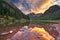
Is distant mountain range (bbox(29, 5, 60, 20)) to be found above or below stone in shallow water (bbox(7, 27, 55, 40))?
above

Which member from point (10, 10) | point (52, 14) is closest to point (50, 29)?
point (52, 14)

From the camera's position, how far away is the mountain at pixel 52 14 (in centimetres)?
231

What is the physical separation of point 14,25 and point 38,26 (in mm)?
301

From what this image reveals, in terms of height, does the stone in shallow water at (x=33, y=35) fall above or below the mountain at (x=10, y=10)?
below

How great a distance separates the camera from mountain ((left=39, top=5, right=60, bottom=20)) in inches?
90.9

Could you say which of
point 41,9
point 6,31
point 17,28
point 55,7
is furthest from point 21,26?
point 55,7

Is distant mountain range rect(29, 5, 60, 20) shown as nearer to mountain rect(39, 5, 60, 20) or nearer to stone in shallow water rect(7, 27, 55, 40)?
mountain rect(39, 5, 60, 20)

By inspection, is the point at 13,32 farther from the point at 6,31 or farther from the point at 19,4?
the point at 19,4

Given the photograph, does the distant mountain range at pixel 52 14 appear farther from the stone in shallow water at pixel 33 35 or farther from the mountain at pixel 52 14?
the stone in shallow water at pixel 33 35

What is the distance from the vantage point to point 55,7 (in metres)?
2.34

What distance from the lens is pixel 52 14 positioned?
2322mm

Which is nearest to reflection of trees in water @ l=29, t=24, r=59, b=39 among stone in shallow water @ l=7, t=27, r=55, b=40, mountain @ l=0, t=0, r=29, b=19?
stone in shallow water @ l=7, t=27, r=55, b=40

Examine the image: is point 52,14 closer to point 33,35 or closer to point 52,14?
point 52,14

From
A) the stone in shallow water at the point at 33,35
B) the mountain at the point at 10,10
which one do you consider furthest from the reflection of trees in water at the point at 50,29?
Result: the mountain at the point at 10,10
